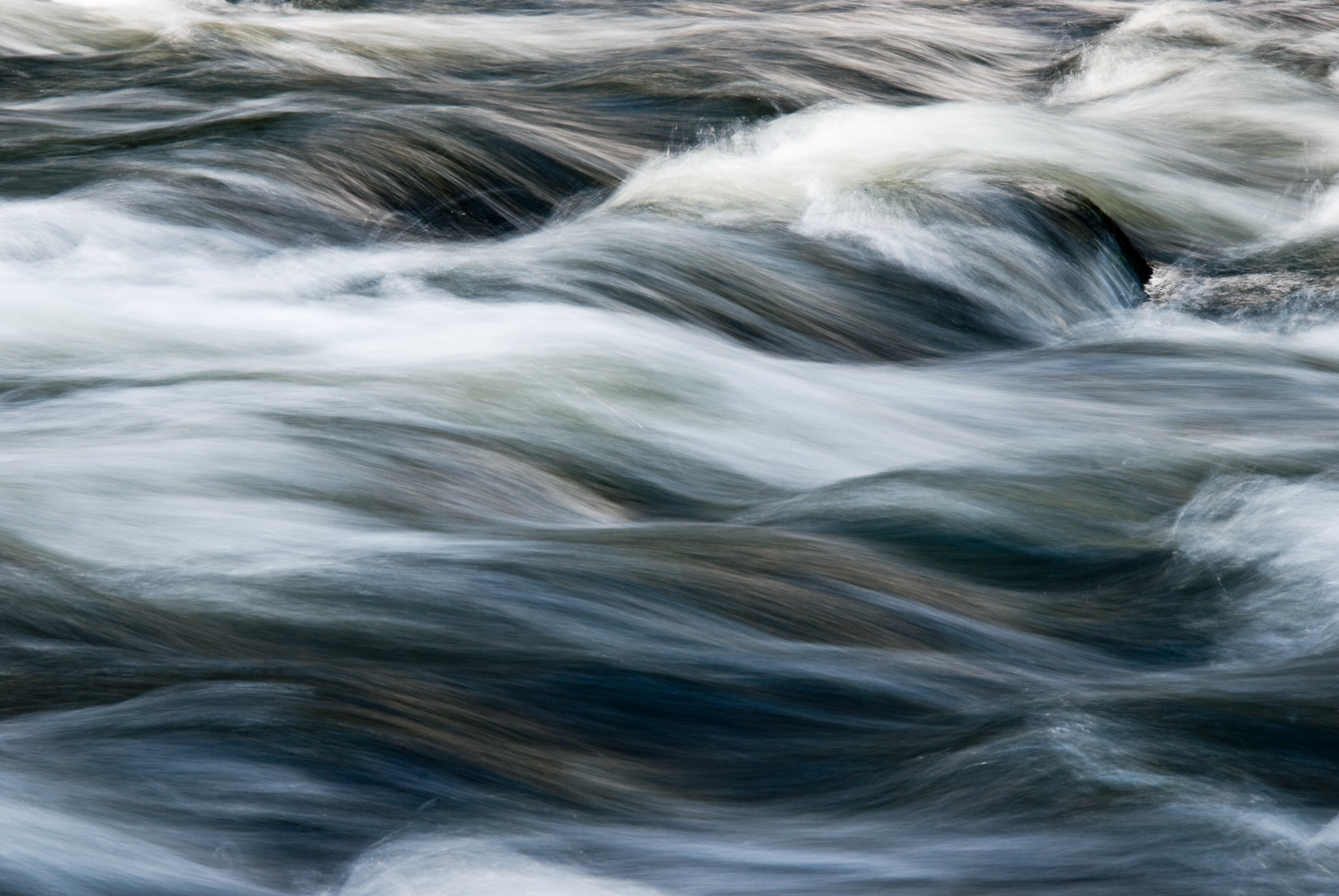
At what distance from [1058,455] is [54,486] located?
2372 mm

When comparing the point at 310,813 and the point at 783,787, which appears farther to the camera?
the point at 783,787

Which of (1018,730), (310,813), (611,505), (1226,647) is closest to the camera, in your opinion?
(310,813)

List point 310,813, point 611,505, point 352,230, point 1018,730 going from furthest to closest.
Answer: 1. point 352,230
2. point 611,505
3. point 1018,730
4. point 310,813

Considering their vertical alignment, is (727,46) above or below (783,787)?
above

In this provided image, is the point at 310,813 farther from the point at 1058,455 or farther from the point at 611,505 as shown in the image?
the point at 1058,455

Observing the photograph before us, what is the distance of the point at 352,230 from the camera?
18.8 feet

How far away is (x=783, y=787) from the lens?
234cm

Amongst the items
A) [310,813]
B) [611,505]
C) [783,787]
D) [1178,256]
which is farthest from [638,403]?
[1178,256]

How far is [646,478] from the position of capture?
3920 millimetres

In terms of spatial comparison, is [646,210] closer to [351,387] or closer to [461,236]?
[461,236]

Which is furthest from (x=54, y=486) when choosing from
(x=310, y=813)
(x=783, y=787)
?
(x=783, y=787)

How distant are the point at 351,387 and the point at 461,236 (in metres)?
1.88

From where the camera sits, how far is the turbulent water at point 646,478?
212cm

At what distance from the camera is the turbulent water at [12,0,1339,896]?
2.12 meters
